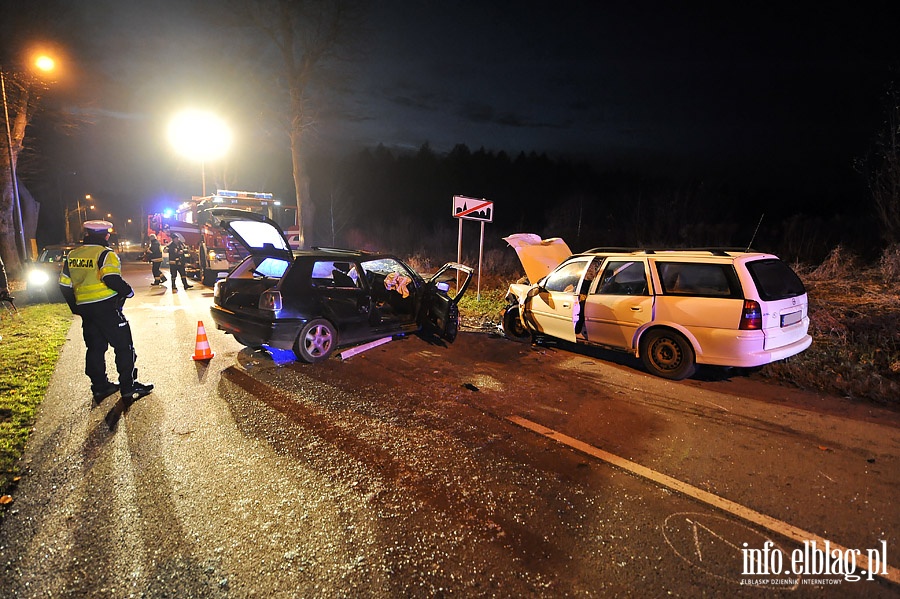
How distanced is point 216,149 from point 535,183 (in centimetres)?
4613

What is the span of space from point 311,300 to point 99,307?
225 cm

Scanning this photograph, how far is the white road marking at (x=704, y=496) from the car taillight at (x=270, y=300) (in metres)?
3.53

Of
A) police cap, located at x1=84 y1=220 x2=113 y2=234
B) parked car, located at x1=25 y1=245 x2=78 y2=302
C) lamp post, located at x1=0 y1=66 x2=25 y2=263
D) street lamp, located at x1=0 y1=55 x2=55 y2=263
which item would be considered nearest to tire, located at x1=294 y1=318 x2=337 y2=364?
police cap, located at x1=84 y1=220 x2=113 y2=234

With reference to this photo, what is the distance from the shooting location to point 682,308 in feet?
17.7

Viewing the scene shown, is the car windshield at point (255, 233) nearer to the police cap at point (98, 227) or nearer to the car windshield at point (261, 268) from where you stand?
the car windshield at point (261, 268)

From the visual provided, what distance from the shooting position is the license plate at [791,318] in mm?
5137

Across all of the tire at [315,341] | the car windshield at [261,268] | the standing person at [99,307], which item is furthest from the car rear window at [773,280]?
the standing person at [99,307]

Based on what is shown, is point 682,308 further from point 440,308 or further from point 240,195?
point 240,195

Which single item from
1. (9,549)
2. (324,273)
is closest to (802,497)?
(9,549)

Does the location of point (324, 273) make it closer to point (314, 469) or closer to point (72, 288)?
point (72, 288)

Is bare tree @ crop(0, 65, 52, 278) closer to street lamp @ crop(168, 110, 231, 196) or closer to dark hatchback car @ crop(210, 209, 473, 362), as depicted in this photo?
street lamp @ crop(168, 110, 231, 196)

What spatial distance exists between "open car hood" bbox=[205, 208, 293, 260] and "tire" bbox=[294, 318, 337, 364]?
1.00 metres

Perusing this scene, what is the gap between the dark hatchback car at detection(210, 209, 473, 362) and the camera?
19.5 feet

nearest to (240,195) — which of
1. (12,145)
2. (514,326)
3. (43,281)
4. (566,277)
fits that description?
(43,281)
